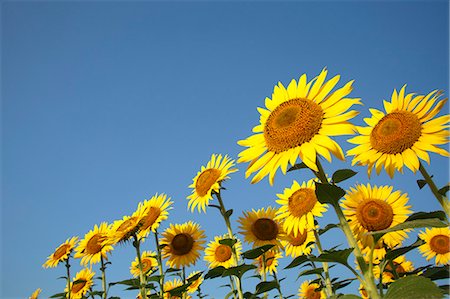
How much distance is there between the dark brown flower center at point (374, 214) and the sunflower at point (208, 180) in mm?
2300

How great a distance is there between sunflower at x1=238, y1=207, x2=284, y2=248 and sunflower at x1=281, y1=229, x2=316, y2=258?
8.1 inches

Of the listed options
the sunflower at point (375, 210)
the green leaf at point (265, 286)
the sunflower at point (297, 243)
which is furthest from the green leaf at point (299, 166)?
the sunflower at point (297, 243)

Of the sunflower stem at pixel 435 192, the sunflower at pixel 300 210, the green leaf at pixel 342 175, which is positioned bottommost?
the sunflower stem at pixel 435 192

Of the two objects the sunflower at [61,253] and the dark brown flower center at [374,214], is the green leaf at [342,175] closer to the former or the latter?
the dark brown flower center at [374,214]

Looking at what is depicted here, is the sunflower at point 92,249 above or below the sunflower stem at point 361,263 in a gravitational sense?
above

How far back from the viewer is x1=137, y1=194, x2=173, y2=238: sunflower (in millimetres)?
7852

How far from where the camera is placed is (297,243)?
8.40m

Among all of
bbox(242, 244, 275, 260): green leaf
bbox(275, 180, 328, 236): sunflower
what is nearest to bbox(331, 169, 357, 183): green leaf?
bbox(242, 244, 275, 260): green leaf

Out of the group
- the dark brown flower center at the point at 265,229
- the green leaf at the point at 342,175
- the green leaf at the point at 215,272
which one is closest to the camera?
the green leaf at the point at 342,175

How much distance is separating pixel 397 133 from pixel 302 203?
108 inches

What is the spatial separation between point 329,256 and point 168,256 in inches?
265

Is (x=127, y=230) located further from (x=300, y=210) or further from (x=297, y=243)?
(x=297, y=243)

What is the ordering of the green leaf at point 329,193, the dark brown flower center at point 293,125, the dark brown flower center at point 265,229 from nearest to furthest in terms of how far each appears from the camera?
the green leaf at point 329,193, the dark brown flower center at point 293,125, the dark brown flower center at point 265,229

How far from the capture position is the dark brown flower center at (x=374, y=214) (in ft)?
19.2
